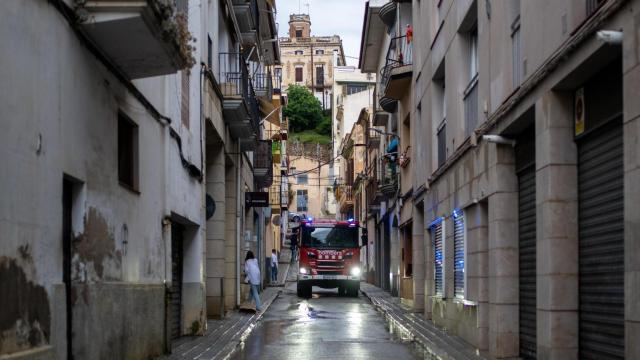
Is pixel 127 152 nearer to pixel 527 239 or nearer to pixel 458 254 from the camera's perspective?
pixel 527 239

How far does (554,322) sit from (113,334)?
5.22 meters

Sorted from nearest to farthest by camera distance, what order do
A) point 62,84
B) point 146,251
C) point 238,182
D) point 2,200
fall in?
point 2,200
point 62,84
point 146,251
point 238,182

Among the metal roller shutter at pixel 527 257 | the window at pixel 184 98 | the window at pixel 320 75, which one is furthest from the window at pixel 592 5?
the window at pixel 320 75

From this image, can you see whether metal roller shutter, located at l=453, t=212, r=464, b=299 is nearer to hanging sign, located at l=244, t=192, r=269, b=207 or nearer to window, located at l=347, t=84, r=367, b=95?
hanging sign, located at l=244, t=192, r=269, b=207

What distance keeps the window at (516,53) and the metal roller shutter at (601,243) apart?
91.7 inches

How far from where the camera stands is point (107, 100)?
10.3 meters

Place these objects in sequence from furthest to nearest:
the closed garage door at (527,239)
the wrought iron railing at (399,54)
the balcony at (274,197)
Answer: the balcony at (274,197) < the wrought iron railing at (399,54) < the closed garage door at (527,239)

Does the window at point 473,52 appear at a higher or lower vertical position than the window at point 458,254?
higher

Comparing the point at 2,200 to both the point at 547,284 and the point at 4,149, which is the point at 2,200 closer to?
the point at 4,149

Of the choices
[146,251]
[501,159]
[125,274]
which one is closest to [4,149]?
[125,274]

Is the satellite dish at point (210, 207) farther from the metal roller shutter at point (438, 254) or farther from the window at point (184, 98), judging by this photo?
the metal roller shutter at point (438, 254)

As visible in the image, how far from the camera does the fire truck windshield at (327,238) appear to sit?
3341cm

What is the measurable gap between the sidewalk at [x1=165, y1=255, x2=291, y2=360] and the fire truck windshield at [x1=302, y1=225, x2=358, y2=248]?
10.1 meters

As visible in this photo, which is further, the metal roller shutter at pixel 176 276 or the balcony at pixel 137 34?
the metal roller shutter at pixel 176 276
